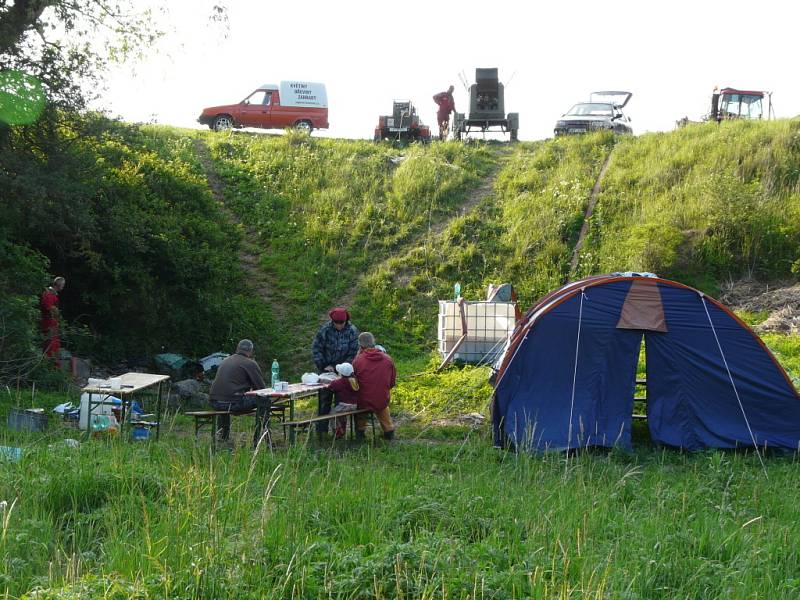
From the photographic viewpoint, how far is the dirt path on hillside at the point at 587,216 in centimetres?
1939

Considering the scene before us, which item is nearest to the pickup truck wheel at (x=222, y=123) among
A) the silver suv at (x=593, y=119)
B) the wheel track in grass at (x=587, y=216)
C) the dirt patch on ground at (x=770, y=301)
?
the silver suv at (x=593, y=119)

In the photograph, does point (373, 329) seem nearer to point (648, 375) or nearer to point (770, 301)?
point (770, 301)

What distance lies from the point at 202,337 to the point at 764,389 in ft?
33.7

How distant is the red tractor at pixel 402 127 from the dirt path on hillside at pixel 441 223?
3552mm

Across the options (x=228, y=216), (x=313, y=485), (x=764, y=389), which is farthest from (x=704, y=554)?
(x=228, y=216)

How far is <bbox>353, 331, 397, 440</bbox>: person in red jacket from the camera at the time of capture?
1036 cm

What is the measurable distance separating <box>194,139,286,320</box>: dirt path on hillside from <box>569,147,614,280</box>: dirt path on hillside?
6530 millimetres

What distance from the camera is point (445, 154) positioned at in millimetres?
25656

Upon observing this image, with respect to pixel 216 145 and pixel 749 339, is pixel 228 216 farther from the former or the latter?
pixel 749 339

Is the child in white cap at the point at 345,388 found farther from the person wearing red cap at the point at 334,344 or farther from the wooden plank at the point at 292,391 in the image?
the person wearing red cap at the point at 334,344

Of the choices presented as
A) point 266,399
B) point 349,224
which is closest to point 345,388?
point 266,399

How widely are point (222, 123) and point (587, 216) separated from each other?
538 inches

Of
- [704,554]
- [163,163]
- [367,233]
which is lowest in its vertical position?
[704,554]

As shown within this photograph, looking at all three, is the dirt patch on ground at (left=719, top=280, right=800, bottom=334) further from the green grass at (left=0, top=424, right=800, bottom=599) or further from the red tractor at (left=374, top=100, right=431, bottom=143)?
the red tractor at (left=374, top=100, right=431, bottom=143)
